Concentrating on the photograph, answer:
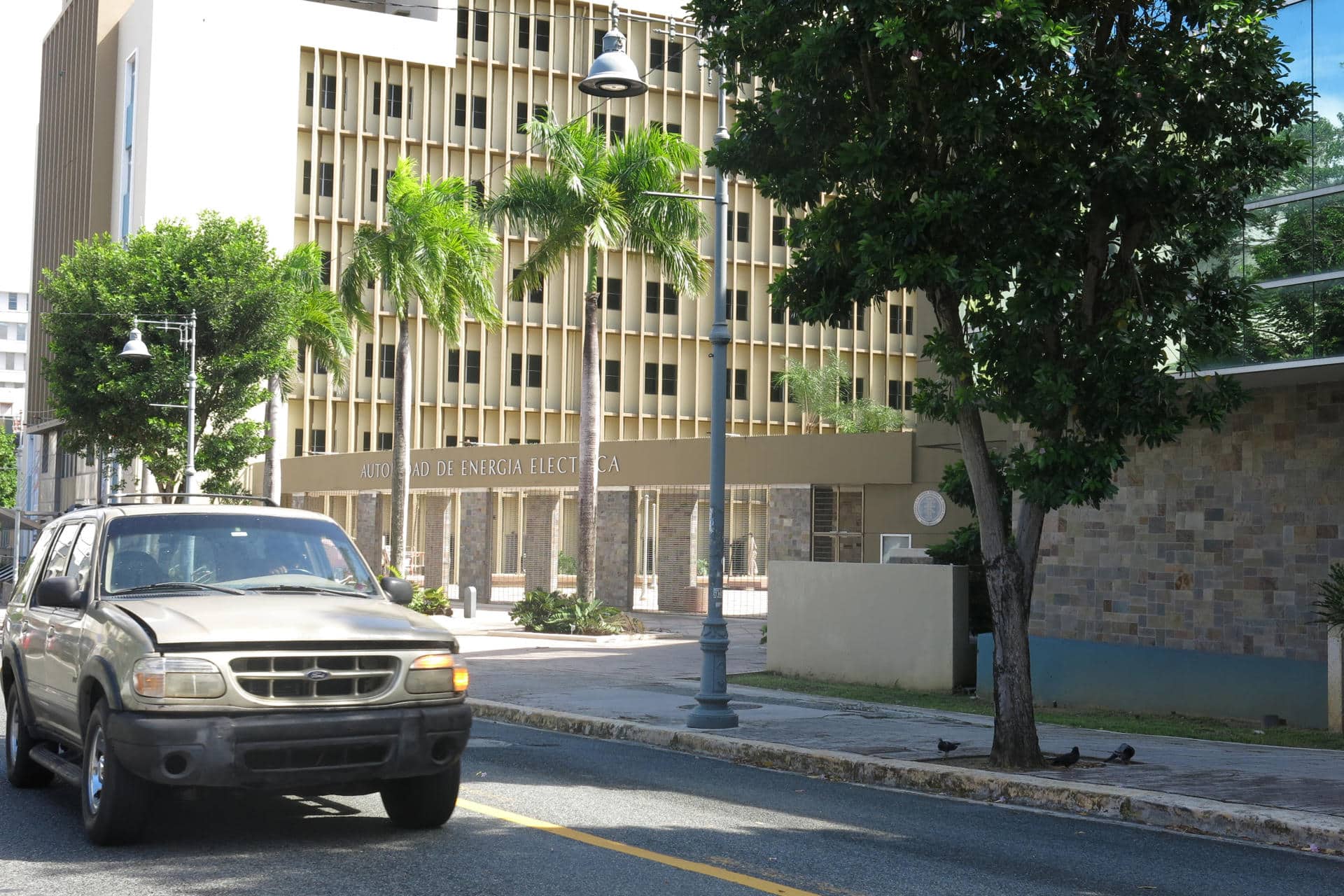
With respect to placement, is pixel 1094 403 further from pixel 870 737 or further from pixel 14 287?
pixel 14 287

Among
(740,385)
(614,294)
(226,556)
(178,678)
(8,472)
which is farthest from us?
(8,472)

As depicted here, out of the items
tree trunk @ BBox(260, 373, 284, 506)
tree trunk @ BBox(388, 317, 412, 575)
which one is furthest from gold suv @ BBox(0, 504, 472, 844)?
tree trunk @ BBox(260, 373, 284, 506)

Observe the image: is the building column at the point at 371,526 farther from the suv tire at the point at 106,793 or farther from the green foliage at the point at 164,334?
the suv tire at the point at 106,793

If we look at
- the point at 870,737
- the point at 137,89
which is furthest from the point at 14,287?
the point at 870,737

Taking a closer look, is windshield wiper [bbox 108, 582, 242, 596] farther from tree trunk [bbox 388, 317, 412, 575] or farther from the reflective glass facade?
tree trunk [bbox 388, 317, 412, 575]

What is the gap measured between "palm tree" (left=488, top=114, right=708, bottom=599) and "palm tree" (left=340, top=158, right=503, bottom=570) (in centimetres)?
397

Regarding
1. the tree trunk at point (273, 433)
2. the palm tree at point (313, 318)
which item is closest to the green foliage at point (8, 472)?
the tree trunk at point (273, 433)

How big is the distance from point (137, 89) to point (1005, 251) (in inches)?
2578

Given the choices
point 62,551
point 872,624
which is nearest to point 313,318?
point 872,624

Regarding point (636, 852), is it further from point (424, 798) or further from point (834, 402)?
point (834, 402)

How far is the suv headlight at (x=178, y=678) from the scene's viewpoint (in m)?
7.12

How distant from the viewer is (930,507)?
27.2 meters

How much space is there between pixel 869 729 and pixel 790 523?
21931mm

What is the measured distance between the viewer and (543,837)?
8.16 meters
